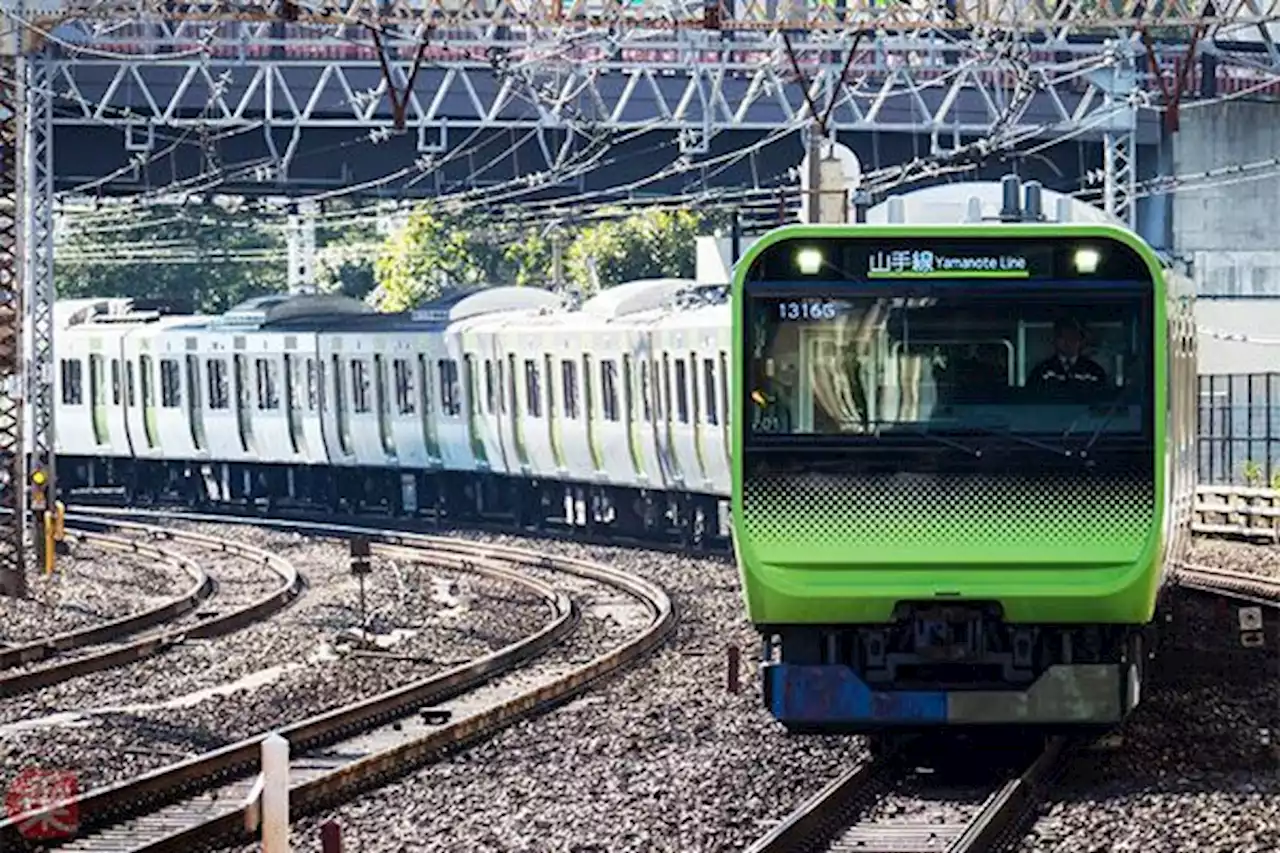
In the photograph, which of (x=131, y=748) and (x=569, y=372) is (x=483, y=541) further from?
(x=131, y=748)

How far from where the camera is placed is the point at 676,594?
2427 cm

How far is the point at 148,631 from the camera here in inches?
888

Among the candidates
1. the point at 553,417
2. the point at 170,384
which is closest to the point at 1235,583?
the point at 553,417

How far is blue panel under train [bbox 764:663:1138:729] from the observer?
12.3 metres

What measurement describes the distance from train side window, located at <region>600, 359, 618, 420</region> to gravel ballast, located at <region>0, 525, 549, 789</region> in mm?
3301

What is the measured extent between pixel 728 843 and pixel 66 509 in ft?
103

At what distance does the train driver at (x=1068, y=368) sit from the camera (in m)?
12.5

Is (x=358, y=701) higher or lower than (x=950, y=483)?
lower

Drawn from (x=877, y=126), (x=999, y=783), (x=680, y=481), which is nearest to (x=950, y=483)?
(x=999, y=783)

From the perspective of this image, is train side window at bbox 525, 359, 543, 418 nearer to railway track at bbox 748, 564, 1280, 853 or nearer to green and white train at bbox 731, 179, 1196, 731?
railway track at bbox 748, 564, 1280, 853

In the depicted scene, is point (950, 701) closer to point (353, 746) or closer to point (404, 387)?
point (353, 746)

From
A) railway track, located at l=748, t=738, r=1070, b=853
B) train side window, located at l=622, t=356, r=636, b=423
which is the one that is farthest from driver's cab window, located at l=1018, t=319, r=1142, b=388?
train side window, located at l=622, t=356, r=636, b=423

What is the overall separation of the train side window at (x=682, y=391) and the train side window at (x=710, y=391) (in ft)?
1.99

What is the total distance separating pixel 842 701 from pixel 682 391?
Answer: 1561 cm
